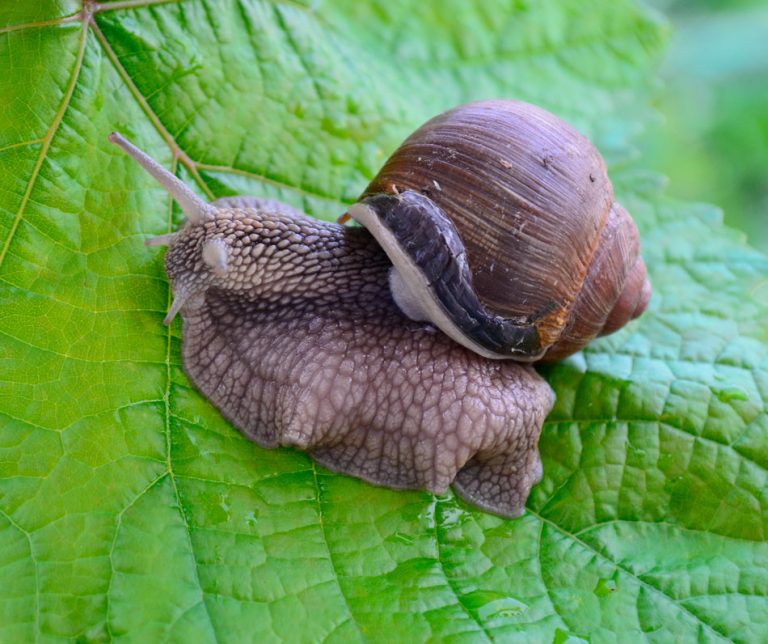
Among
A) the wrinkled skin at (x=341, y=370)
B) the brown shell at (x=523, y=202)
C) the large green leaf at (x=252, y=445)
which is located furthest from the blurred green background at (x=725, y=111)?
the wrinkled skin at (x=341, y=370)

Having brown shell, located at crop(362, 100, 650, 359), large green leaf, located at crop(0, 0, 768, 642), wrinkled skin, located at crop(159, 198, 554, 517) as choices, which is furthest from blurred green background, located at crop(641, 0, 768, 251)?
wrinkled skin, located at crop(159, 198, 554, 517)

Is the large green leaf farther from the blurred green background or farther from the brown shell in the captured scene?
the blurred green background

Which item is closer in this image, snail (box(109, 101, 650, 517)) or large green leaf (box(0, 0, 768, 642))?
large green leaf (box(0, 0, 768, 642))

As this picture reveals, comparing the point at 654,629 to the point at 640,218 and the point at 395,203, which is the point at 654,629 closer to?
the point at 395,203

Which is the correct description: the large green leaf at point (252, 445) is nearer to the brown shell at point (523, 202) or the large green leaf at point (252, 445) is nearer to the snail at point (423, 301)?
the snail at point (423, 301)

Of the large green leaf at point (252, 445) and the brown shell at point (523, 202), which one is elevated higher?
the brown shell at point (523, 202)

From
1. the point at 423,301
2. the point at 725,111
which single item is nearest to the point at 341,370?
the point at 423,301

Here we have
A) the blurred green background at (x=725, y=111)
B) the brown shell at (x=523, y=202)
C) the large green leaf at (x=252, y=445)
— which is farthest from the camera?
the blurred green background at (x=725, y=111)
